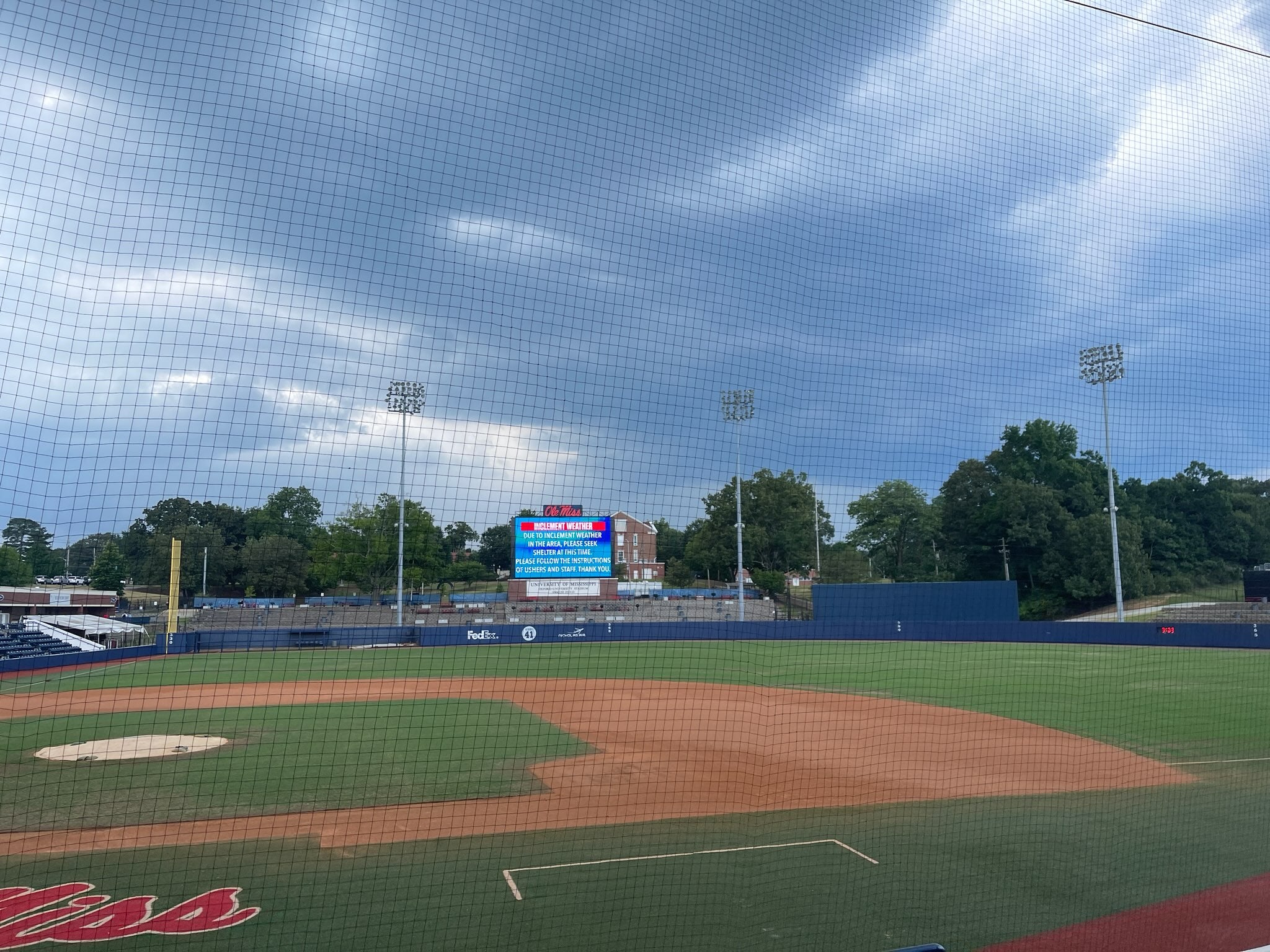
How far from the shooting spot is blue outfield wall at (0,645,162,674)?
21656mm

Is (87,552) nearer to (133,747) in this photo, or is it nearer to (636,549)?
(133,747)

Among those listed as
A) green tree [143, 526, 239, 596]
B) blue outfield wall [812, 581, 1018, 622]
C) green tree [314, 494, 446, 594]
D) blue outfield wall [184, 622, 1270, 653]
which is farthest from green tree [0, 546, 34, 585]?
blue outfield wall [812, 581, 1018, 622]

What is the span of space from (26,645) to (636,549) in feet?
61.0

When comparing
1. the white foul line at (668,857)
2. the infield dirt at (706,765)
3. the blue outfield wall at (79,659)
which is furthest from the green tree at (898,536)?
the blue outfield wall at (79,659)

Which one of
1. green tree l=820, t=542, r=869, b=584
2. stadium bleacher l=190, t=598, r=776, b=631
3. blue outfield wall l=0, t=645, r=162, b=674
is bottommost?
blue outfield wall l=0, t=645, r=162, b=674

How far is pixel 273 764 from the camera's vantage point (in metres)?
10.5

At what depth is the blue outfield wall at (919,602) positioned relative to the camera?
29.7 metres

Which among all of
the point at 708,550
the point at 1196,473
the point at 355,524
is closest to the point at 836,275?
the point at 708,550

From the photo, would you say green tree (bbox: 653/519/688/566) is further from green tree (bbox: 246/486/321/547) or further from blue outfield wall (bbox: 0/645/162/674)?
blue outfield wall (bbox: 0/645/162/674)

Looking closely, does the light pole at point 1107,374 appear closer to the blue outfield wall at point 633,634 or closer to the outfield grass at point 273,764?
the blue outfield wall at point 633,634

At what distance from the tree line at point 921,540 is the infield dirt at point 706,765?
2.93 meters

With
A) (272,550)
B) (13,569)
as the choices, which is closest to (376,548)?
(272,550)

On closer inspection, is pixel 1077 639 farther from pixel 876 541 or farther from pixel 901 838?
pixel 901 838

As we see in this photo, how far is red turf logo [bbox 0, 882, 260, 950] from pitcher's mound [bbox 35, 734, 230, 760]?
574cm
